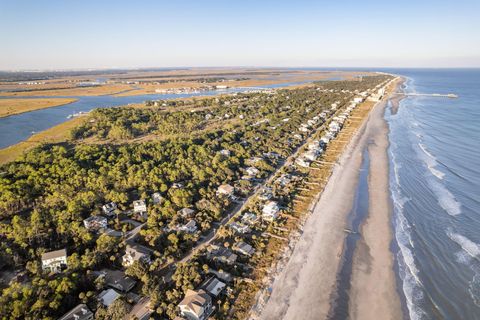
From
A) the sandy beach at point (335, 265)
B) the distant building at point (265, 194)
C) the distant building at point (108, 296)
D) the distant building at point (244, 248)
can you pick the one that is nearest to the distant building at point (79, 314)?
the distant building at point (108, 296)

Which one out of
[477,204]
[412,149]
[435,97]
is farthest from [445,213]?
[435,97]

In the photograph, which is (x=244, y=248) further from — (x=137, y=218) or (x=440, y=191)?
(x=440, y=191)

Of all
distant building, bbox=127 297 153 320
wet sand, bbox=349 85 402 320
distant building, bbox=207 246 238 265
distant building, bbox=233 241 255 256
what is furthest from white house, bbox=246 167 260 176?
distant building, bbox=127 297 153 320

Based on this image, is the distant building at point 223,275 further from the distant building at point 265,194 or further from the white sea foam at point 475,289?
the white sea foam at point 475,289

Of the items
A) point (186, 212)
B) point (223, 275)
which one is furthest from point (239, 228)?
point (223, 275)

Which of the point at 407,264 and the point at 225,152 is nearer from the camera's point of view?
the point at 407,264

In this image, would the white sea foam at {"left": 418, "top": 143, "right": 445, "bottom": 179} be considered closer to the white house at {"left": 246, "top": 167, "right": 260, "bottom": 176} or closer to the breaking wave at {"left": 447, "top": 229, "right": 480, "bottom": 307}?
the breaking wave at {"left": 447, "top": 229, "right": 480, "bottom": 307}
